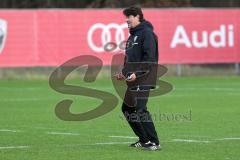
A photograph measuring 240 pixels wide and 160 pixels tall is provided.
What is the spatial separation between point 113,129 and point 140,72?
352 centimetres

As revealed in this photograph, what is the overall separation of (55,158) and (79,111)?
27.3ft

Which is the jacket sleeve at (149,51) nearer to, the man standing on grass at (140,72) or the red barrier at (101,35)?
the man standing on grass at (140,72)

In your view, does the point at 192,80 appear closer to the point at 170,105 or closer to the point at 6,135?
the point at 170,105

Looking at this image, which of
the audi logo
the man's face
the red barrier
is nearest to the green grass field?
the man's face

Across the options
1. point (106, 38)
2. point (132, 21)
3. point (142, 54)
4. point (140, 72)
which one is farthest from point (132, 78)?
point (106, 38)

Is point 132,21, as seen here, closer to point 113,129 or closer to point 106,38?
point 113,129

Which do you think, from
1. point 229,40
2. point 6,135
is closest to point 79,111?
point 6,135

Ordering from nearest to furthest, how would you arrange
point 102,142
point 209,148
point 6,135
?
point 209,148 < point 102,142 < point 6,135

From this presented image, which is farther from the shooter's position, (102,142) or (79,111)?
(79,111)

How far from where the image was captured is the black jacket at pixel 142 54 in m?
12.6

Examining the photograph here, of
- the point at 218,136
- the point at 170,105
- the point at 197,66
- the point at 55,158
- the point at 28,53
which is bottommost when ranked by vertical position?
the point at 197,66

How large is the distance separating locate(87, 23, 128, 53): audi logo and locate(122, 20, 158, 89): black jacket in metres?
19.1

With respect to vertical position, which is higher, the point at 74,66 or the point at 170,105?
the point at 170,105

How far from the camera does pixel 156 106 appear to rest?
21.3m
